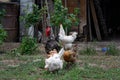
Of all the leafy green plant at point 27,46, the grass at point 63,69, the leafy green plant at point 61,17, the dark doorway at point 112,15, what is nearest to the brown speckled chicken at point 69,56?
the grass at point 63,69

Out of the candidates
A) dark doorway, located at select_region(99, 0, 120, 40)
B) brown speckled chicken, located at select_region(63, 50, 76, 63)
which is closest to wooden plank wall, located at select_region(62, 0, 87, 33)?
dark doorway, located at select_region(99, 0, 120, 40)

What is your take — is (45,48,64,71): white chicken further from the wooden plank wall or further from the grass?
the wooden plank wall

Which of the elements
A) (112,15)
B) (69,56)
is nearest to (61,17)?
(69,56)

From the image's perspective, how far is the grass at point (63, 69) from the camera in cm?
654

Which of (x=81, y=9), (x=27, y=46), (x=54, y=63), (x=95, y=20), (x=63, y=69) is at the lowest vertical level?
(x=63, y=69)

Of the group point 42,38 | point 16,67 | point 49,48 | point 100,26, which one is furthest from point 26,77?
point 100,26

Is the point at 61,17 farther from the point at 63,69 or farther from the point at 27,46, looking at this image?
the point at 63,69

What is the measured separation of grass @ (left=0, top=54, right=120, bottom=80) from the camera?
6.54 metres

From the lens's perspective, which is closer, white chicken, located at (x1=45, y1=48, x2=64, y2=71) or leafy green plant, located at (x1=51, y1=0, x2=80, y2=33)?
white chicken, located at (x1=45, y1=48, x2=64, y2=71)

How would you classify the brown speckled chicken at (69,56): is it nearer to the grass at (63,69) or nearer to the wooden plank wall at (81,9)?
the grass at (63,69)

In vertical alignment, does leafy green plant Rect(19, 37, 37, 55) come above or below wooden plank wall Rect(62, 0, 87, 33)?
below

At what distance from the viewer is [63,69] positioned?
712cm

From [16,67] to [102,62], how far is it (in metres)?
2.04

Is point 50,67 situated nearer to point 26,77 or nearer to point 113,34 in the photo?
point 26,77
